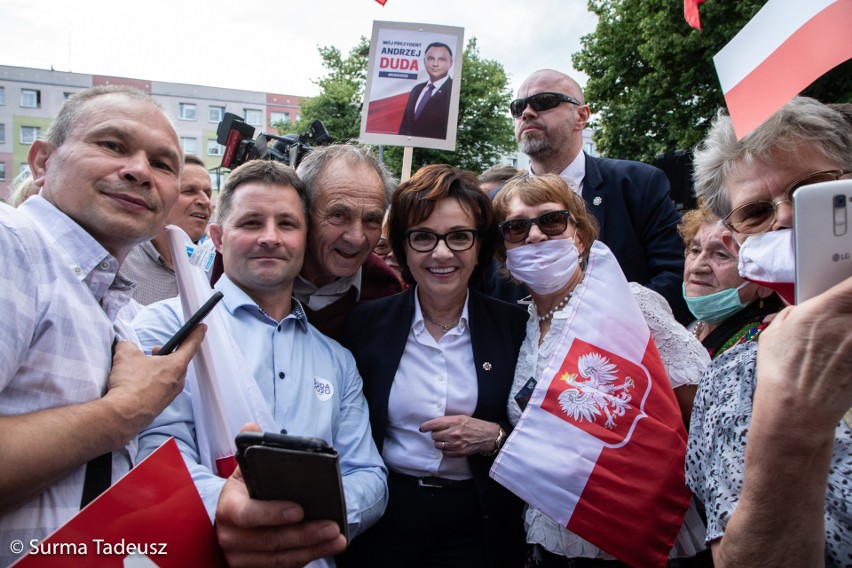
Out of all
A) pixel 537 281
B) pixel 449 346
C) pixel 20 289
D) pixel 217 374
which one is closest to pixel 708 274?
pixel 537 281

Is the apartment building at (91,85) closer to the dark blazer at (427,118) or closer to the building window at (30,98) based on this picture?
the building window at (30,98)

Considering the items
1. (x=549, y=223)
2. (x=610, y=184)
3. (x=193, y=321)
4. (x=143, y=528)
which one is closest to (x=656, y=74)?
(x=610, y=184)

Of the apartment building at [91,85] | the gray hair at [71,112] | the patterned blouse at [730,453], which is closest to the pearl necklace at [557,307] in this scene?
the patterned blouse at [730,453]

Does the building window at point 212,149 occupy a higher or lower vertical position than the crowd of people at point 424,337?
higher

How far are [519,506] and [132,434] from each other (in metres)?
1.62

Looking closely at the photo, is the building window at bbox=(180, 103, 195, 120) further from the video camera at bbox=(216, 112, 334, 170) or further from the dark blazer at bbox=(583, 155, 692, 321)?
the dark blazer at bbox=(583, 155, 692, 321)

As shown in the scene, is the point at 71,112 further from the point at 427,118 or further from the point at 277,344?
the point at 427,118

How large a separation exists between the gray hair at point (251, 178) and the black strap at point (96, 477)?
119 cm

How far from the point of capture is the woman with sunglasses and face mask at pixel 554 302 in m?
1.97

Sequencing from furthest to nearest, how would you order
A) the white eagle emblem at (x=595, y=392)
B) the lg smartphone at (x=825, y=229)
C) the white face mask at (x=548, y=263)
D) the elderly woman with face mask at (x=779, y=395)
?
the white face mask at (x=548, y=263)
the white eagle emblem at (x=595, y=392)
the elderly woman with face mask at (x=779, y=395)
the lg smartphone at (x=825, y=229)

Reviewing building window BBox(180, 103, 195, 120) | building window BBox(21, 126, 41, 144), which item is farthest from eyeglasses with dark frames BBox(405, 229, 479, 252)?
building window BBox(180, 103, 195, 120)

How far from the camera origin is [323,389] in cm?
206

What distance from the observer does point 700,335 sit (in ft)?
8.91

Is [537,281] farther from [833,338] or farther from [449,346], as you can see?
[833,338]
